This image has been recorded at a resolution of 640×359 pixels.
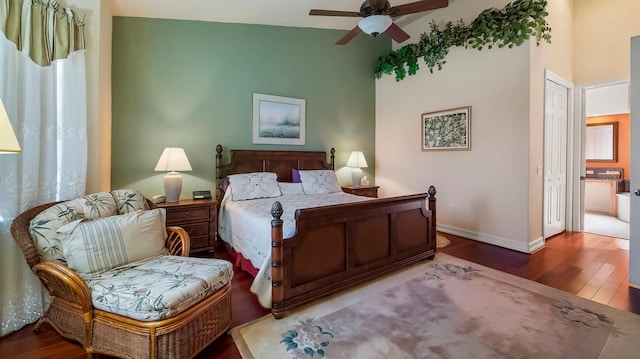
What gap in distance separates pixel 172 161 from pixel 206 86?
49.5 inches

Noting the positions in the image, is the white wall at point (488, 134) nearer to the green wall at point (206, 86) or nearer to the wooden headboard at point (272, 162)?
the green wall at point (206, 86)

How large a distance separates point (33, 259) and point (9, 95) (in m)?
1.11

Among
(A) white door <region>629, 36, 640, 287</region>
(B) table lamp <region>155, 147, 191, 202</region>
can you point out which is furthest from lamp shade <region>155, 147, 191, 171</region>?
(A) white door <region>629, 36, 640, 287</region>

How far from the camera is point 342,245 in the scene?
2.40 metres

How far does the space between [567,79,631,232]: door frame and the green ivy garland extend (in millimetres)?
1411

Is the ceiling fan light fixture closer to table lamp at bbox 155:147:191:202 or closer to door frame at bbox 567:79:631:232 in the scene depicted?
table lamp at bbox 155:147:191:202

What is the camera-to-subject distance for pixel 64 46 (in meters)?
2.22

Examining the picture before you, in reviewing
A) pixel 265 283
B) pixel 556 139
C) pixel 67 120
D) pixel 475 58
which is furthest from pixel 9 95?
pixel 556 139

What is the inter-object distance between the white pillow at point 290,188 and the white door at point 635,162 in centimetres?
351

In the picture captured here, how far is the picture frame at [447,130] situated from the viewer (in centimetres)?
413

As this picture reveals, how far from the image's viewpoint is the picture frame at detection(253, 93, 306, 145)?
4266 mm

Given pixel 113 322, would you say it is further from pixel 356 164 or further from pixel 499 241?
pixel 499 241

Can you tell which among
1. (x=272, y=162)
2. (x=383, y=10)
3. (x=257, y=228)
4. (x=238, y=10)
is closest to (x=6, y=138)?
(x=257, y=228)

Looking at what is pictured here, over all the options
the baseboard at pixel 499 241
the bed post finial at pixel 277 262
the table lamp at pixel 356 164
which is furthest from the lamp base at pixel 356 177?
the bed post finial at pixel 277 262
